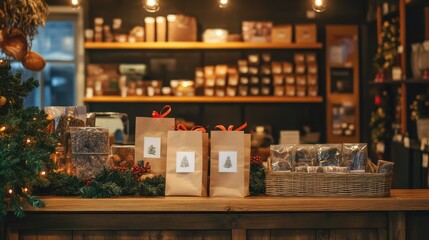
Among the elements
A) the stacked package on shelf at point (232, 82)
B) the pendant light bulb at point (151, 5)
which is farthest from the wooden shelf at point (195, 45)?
the pendant light bulb at point (151, 5)

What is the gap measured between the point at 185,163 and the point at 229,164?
20 centimetres

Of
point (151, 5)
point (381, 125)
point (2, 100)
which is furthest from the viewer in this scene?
point (381, 125)

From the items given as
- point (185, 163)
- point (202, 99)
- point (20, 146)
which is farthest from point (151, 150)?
point (202, 99)

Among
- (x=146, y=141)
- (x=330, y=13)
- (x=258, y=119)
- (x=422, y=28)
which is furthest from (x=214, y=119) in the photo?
(x=146, y=141)

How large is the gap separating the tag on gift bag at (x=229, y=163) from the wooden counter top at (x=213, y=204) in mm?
64

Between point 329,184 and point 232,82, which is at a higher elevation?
point 232,82

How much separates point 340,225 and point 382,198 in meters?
0.23

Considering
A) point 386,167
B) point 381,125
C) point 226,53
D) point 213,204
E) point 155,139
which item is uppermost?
point 226,53

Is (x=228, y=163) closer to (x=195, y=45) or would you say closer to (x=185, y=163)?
(x=185, y=163)

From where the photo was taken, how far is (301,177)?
12.1ft

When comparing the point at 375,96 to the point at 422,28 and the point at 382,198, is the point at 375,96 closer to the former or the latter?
the point at 422,28

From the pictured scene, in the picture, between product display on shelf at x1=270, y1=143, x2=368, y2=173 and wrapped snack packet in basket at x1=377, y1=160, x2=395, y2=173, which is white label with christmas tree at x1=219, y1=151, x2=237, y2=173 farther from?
wrapped snack packet in basket at x1=377, y1=160, x2=395, y2=173

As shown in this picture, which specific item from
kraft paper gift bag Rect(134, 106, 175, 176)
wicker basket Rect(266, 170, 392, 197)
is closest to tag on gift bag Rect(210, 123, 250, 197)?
wicker basket Rect(266, 170, 392, 197)

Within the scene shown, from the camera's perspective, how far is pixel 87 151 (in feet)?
12.8
